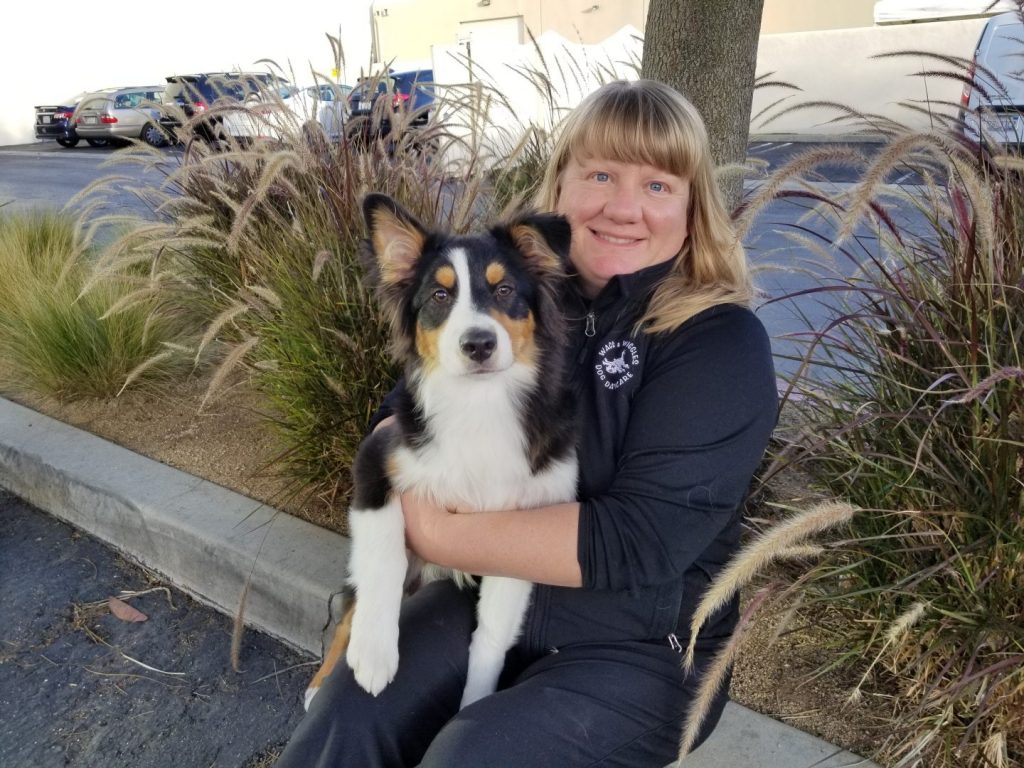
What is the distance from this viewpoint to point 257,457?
4594mm

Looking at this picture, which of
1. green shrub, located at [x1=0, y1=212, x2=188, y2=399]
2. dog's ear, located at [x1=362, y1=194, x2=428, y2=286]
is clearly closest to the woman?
dog's ear, located at [x1=362, y1=194, x2=428, y2=286]

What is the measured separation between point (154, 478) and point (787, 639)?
318 centimetres

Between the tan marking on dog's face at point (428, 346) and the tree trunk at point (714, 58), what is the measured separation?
7.10 feet

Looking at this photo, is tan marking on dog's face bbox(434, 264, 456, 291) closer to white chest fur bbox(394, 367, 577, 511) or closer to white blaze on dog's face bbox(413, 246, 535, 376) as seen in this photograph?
white blaze on dog's face bbox(413, 246, 535, 376)

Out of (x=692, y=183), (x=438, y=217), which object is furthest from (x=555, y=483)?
(x=438, y=217)

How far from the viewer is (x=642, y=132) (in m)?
2.47

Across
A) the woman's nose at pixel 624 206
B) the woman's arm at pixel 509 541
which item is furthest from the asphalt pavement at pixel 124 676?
the woman's nose at pixel 624 206

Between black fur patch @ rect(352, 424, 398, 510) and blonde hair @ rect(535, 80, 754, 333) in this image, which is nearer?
blonde hair @ rect(535, 80, 754, 333)

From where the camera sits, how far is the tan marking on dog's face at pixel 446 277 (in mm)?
2521

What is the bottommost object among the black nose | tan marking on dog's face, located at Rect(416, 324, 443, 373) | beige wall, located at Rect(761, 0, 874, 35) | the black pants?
the black pants

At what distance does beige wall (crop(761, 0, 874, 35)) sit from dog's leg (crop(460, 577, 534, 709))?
21569 millimetres

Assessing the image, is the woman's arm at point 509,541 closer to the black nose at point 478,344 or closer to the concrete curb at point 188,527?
the black nose at point 478,344

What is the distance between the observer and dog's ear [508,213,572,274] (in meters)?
2.46

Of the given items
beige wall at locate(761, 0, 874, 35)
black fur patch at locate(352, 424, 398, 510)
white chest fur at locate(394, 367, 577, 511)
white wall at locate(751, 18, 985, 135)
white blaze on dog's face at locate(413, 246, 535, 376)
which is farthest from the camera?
beige wall at locate(761, 0, 874, 35)
